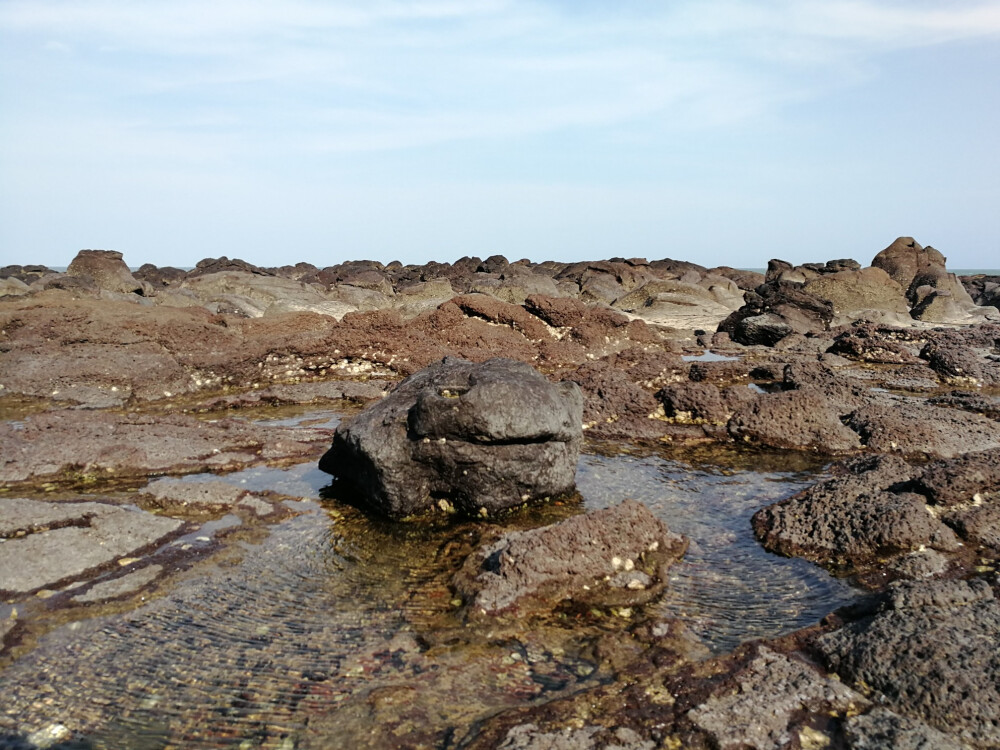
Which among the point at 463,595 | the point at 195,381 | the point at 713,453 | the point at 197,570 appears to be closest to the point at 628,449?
the point at 713,453

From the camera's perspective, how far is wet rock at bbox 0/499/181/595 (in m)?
5.34

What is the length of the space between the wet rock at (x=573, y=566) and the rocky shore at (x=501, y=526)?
0.9 inches

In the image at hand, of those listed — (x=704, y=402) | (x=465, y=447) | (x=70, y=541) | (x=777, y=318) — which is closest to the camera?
(x=70, y=541)

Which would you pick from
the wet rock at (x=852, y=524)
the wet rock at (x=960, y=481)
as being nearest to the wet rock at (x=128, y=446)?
the wet rock at (x=852, y=524)

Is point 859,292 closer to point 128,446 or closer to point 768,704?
point 128,446

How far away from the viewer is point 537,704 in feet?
12.7

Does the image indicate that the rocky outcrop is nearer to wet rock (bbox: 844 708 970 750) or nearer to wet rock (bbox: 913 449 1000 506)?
wet rock (bbox: 913 449 1000 506)

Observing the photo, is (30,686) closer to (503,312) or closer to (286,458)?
(286,458)

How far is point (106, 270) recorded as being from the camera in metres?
30.6

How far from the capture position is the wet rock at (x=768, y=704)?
3525 mm

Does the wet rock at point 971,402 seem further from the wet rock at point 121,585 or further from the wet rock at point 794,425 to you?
the wet rock at point 121,585

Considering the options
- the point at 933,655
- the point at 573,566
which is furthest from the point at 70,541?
the point at 933,655

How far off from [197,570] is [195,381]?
8.39 meters

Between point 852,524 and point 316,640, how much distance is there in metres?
4.41
